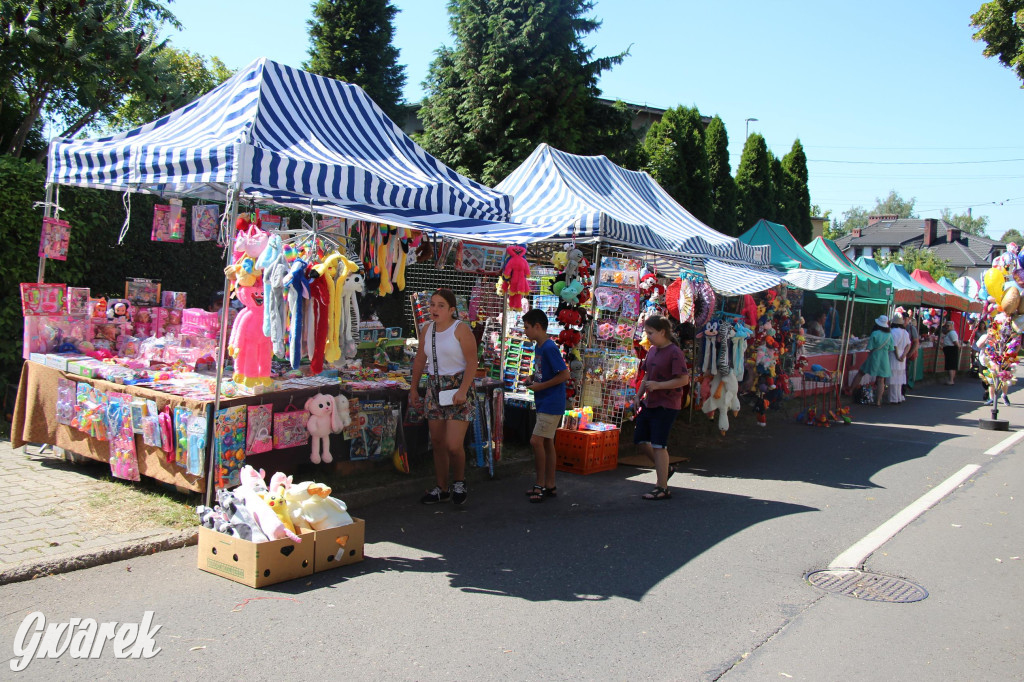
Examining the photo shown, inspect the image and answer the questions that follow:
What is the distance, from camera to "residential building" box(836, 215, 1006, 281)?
69.4 m

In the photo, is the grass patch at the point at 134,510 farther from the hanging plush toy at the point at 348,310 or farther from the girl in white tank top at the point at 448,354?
the girl in white tank top at the point at 448,354

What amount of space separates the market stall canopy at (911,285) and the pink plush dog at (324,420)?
16.9m

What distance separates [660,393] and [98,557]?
195 inches

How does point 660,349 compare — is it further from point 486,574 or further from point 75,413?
point 75,413

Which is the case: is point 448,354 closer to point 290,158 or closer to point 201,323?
point 290,158

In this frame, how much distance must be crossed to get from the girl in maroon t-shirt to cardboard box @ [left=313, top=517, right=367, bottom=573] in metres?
3.33

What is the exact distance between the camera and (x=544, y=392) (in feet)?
23.7

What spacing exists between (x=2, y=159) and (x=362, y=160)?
417 centimetres

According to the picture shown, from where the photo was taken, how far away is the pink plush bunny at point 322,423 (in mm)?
6531

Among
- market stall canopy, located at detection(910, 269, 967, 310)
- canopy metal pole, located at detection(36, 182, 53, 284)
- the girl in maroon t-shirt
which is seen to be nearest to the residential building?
market stall canopy, located at detection(910, 269, 967, 310)

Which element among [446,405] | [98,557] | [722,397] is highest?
[446,405]

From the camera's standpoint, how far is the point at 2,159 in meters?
7.98

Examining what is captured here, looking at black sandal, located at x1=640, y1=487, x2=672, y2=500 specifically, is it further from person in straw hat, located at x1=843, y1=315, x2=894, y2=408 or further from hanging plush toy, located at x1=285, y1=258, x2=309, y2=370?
person in straw hat, located at x1=843, y1=315, x2=894, y2=408

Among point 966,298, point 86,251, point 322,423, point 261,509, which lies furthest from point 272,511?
point 966,298
